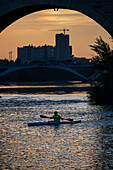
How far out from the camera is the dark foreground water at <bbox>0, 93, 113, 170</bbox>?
78.5 ft

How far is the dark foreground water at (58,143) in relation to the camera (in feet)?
78.5

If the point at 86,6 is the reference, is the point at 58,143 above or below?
below

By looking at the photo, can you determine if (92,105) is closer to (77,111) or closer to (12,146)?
(77,111)

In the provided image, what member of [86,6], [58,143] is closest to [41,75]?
[86,6]

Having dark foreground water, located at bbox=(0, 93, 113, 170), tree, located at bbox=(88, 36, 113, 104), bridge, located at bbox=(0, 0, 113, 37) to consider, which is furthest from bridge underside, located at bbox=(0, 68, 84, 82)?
bridge, located at bbox=(0, 0, 113, 37)

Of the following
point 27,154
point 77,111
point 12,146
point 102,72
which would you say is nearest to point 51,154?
point 27,154

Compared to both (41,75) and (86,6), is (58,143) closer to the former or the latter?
(86,6)

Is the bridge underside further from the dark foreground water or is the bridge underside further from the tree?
the dark foreground water

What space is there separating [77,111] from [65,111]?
980mm

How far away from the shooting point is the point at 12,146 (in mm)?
28000

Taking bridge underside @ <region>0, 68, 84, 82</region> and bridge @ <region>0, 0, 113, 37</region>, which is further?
bridge underside @ <region>0, 68, 84, 82</region>

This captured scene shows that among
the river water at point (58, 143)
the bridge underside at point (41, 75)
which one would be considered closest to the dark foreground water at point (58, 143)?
the river water at point (58, 143)

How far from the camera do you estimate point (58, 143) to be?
95.2 ft

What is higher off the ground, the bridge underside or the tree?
the bridge underside
